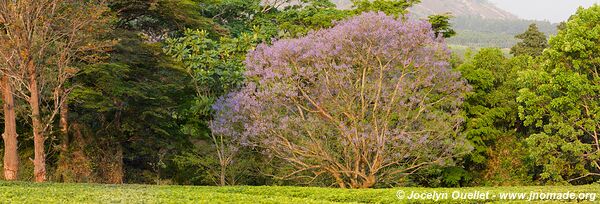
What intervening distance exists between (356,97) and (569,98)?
12.6 meters

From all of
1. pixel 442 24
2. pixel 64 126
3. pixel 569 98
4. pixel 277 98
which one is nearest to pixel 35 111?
pixel 64 126

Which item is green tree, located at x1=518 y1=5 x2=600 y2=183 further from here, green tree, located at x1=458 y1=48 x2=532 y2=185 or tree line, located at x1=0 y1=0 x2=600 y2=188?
green tree, located at x1=458 y1=48 x2=532 y2=185

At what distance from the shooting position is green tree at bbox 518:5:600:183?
29.8 meters

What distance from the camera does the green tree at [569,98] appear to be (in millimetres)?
29766

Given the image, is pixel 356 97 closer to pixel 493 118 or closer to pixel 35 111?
pixel 35 111

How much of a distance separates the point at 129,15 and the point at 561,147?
21.0m

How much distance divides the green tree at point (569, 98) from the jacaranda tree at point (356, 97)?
870 centimetres

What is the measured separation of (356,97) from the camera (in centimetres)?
2289

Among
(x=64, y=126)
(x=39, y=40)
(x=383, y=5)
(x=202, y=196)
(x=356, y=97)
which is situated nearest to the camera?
(x=202, y=196)

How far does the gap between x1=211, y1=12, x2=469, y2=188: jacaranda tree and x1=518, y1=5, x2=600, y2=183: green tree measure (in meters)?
8.70

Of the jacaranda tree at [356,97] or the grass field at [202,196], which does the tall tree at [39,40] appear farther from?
the jacaranda tree at [356,97]

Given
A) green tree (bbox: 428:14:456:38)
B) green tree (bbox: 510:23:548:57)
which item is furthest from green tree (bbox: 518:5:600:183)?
green tree (bbox: 510:23:548:57)

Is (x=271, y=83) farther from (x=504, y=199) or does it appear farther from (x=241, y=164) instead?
(x=504, y=199)

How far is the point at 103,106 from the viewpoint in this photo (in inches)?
1075
